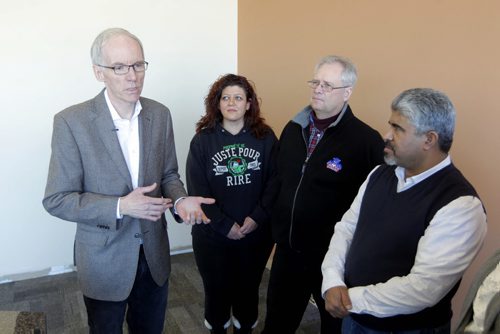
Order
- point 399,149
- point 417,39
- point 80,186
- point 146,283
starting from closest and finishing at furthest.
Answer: point 399,149 → point 80,186 → point 146,283 → point 417,39

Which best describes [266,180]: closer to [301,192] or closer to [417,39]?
[301,192]

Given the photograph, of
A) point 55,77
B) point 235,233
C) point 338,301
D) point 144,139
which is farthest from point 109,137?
point 55,77

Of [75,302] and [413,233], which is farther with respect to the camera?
[75,302]

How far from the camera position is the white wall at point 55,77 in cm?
306

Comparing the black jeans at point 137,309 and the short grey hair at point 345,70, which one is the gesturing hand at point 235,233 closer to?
the black jeans at point 137,309

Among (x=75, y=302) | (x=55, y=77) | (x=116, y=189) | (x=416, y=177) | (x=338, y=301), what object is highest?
(x=55, y=77)

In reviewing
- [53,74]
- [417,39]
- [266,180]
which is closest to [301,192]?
[266,180]

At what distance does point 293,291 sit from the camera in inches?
81.2

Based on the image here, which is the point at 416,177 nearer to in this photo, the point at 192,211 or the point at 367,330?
the point at 367,330

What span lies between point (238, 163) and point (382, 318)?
3.59 feet

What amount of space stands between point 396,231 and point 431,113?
41 centimetres

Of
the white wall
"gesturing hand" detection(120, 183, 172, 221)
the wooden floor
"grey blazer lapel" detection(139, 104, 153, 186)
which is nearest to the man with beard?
"gesturing hand" detection(120, 183, 172, 221)

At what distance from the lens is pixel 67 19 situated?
312cm

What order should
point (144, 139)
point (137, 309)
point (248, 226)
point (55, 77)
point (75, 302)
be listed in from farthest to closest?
point (55, 77), point (75, 302), point (248, 226), point (137, 309), point (144, 139)
